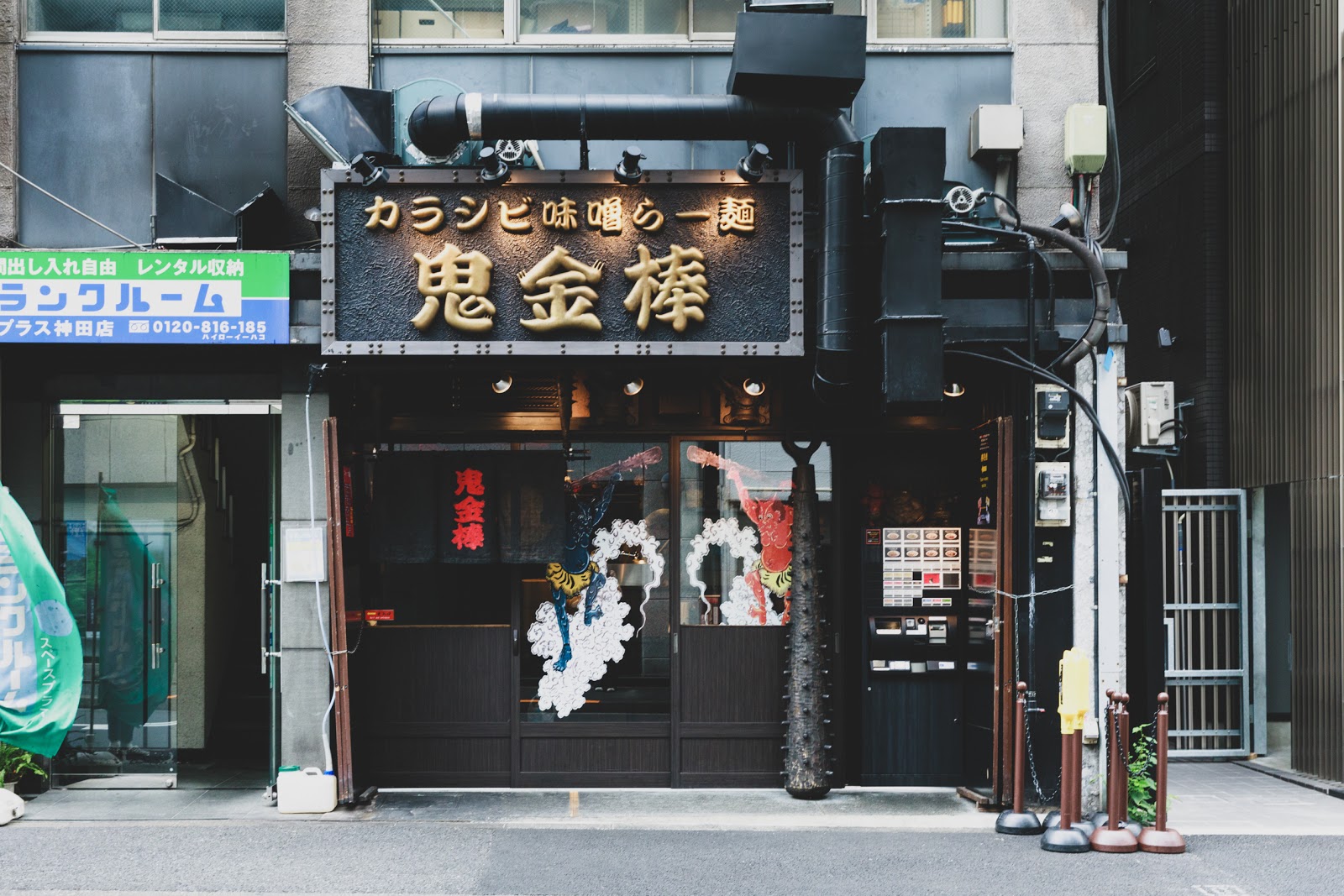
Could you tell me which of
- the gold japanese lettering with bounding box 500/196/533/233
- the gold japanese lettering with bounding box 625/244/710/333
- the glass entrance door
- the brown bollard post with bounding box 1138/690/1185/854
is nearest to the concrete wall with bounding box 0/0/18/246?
the glass entrance door

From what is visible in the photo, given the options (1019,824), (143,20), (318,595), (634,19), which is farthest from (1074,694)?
(143,20)

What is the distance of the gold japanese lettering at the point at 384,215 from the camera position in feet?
30.2

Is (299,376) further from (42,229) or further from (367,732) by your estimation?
(367,732)

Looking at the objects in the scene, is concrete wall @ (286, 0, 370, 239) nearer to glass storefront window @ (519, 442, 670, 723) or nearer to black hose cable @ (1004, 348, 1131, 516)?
glass storefront window @ (519, 442, 670, 723)

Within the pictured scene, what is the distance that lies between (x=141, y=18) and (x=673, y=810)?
811 cm

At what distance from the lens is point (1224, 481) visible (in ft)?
45.3

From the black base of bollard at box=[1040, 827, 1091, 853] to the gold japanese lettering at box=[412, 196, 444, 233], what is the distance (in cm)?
656

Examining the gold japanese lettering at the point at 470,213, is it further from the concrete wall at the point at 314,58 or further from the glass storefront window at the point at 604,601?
the glass storefront window at the point at 604,601

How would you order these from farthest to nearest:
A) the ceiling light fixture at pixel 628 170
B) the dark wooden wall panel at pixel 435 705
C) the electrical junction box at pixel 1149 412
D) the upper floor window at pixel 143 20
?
the electrical junction box at pixel 1149 412, the dark wooden wall panel at pixel 435 705, the upper floor window at pixel 143 20, the ceiling light fixture at pixel 628 170

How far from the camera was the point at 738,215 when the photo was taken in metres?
9.25

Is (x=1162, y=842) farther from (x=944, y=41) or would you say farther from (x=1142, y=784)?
(x=944, y=41)

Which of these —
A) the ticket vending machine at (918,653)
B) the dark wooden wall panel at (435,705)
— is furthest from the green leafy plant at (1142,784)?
the dark wooden wall panel at (435,705)

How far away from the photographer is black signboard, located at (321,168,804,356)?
30.2 feet

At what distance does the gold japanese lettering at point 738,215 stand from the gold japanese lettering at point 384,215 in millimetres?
2552
